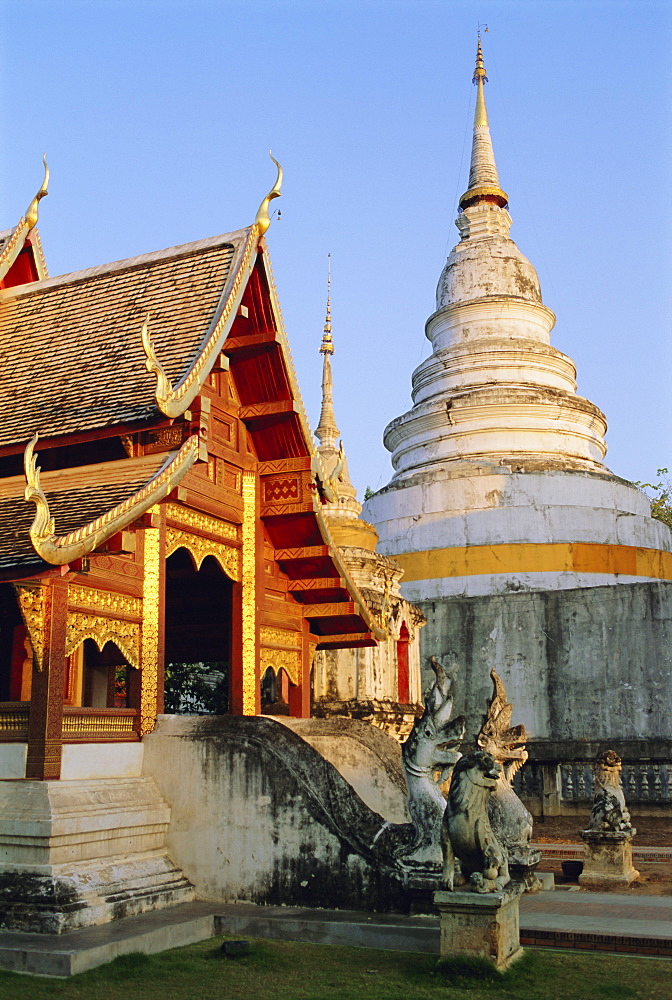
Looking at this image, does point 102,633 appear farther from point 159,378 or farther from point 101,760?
point 159,378

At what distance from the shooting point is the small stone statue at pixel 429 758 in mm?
8031

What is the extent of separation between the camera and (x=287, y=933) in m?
7.72

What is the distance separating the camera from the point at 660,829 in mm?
15734

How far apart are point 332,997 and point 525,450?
17862 millimetres

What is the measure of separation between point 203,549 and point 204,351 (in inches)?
81.4

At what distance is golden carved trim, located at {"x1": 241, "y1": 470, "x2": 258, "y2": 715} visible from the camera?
1058 centimetres

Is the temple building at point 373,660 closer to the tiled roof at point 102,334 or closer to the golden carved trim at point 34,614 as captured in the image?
the tiled roof at point 102,334

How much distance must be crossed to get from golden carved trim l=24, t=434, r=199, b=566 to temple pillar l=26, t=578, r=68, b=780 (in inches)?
24.3

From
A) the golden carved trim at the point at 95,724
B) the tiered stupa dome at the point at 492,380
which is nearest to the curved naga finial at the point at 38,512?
the golden carved trim at the point at 95,724

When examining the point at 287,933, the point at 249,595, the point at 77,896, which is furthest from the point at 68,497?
the point at 287,933

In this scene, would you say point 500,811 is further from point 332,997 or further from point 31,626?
point 31,626

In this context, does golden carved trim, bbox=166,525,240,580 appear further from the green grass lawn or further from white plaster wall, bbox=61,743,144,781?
the green grass lawn

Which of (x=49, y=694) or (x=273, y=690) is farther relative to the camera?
(x=273, y=690)

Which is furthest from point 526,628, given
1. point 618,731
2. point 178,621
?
point 178,621
